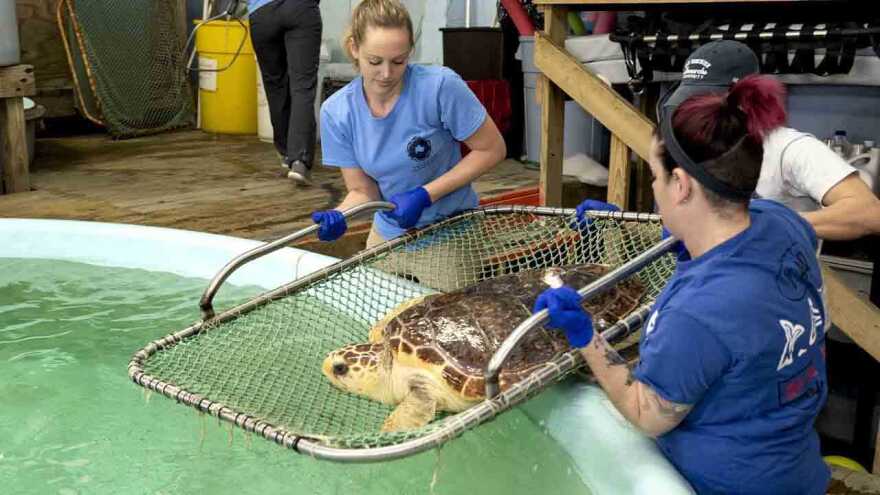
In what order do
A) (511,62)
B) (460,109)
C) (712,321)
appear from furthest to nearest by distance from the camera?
(511,62) → (460,109) → (712,321)

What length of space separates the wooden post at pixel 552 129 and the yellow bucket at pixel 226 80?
12.3ft

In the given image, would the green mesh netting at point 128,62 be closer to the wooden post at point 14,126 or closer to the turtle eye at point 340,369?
the wooden post at point 14,126

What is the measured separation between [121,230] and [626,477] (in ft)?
7.57

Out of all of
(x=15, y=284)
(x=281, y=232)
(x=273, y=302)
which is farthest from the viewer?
(x=281, y=232)

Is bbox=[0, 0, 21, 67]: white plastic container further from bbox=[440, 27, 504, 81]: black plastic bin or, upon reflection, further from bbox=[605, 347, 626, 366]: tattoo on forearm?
bbox=[605, 347, 626, 366]: tattoo on forearm

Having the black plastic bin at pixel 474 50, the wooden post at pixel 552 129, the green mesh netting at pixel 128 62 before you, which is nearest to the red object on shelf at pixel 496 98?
the black plastic bin at pixel 474 50

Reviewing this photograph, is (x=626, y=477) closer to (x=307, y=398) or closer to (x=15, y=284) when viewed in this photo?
→ (x=307, y=398)

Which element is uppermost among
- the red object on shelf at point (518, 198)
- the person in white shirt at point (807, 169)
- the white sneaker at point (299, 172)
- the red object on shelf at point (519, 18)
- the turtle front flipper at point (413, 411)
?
the red object on shelf at point (519, 18)

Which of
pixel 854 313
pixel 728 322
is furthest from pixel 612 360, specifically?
pixel 854 313

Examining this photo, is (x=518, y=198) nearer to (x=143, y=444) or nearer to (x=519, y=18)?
(x=519, y=18)

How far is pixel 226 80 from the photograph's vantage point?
22.8ft

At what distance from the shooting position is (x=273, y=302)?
2166 mm

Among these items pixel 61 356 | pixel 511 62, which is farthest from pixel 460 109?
pixel 511 62

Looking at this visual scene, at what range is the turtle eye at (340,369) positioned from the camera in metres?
2.03
